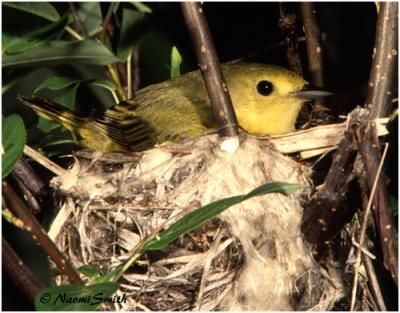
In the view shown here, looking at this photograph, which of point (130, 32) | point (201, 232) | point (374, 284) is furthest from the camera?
point (130, 32)

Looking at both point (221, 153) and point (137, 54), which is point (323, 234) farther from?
point (137, 54)

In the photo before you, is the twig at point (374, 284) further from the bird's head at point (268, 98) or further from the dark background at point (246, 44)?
the dark background at point (246, 44)

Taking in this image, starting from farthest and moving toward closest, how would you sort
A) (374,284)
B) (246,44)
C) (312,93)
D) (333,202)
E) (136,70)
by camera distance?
(246,44) < (136,70) < (312,93) < (374,284) < (333,202)

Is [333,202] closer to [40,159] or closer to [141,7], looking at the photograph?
[40,159]

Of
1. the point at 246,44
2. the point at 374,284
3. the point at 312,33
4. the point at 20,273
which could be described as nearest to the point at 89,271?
the point at 20,273

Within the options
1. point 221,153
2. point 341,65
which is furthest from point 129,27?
point 341,65

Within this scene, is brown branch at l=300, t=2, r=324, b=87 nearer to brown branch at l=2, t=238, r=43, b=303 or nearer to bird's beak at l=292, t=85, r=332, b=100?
bird's beak at l=292, t=85, r=332, b=100
